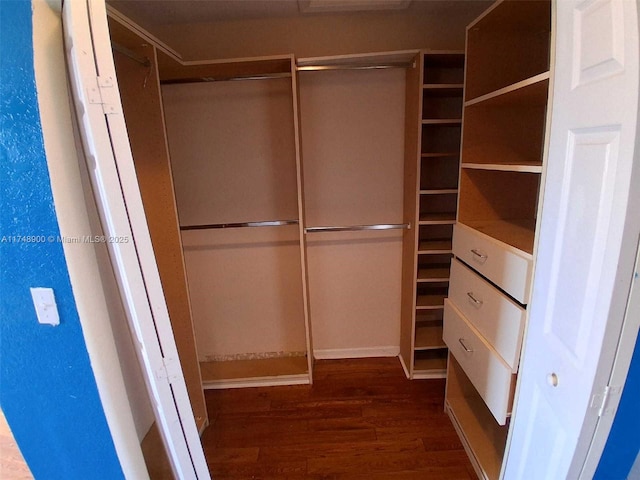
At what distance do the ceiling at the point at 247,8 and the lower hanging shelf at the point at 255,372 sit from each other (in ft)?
7.71

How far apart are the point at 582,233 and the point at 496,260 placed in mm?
533

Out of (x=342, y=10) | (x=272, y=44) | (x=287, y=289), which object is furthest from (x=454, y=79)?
(x=287, y=289)

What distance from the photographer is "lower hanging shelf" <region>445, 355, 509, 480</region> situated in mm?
1600

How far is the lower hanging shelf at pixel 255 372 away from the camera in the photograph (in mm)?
2311

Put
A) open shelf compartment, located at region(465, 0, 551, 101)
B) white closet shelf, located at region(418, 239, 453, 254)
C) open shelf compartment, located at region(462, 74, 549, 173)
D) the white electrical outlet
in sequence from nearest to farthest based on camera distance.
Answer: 1. the white electrical outlet
2. open shelf compartment, located at region(465, 0, 551, 101)
3. open shelf compartment, located at region(462, 74, 549, 173)
4. white closet shelf, located at region(418, 239, 453, 254)

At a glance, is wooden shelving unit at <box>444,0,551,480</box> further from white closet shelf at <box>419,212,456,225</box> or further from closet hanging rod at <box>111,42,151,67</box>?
closet hanging rod at <box>111,42,151,67</box>

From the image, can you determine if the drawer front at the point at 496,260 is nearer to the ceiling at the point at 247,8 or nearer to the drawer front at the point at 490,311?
the drawer front at the point at 490,311

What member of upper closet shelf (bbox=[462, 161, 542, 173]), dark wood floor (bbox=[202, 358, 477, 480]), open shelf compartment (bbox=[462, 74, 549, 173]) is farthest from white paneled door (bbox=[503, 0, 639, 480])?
dark wood floor (bbox=[202, 358, 477, 480])

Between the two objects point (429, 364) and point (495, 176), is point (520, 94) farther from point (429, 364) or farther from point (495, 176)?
point (429, 364)

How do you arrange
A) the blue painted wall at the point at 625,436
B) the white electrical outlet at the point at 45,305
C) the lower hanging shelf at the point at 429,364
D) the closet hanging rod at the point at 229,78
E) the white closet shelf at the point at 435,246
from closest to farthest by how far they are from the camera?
1. the blue painted wall at the point at 625,436
2. the white electrical outlet at the point at 45,305
3. the closet hanging rod at the point at 229,78
4. the white closet shelf at the point at 435,246
5. the lower hanging shelf at the point at 429,364

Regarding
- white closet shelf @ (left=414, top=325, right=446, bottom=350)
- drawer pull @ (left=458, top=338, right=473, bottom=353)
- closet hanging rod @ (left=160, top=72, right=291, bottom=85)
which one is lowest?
white closet shelf @ (left=414, top=325, right=446, bottom=350)

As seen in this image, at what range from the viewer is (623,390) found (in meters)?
0.77

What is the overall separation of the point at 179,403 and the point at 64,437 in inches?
16.7

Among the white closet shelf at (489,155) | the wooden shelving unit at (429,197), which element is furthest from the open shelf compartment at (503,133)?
the wooden shelving unit at (429,197)
